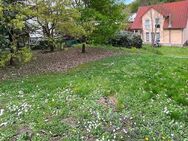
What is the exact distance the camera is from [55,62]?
14961 mm

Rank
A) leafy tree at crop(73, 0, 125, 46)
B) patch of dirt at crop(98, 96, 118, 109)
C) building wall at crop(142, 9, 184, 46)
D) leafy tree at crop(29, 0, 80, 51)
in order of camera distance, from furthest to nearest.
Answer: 1. building wall at crop(142, 9, 184, 46)
2. leafy tree at crop(73, 0, 125, 46)
3. leafy tree at crop(29, 0, 80, 51)
4. patch of dirt at crop(98, 96, 118, 109)

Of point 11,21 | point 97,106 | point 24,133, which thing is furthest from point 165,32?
point 24,133

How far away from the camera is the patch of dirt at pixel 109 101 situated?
818cm

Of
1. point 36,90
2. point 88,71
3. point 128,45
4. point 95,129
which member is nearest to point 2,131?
point 95,129

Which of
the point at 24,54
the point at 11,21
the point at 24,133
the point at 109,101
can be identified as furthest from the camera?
the point at 24,54

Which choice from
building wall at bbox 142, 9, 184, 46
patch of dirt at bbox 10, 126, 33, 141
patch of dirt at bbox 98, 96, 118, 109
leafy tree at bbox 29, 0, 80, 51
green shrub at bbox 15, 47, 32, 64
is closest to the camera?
patch of dirt at bbox 10, 126, 33, 141

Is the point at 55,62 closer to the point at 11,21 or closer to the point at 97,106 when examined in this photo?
the point at 11,21

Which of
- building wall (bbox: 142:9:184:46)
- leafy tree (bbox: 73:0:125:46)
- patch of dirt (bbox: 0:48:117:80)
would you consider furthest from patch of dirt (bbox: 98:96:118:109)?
building wall (bbox: 142:9:184:46)

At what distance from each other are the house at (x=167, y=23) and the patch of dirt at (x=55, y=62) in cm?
2796

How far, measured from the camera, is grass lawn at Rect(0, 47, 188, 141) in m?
6.78

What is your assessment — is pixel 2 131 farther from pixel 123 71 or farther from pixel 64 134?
pixel 123 71

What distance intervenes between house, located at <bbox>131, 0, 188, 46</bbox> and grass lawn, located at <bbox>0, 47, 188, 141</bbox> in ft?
112

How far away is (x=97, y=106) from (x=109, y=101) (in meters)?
0.63

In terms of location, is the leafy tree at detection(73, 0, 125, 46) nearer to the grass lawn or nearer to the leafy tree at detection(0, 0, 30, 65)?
the leafy tree at detection(0, 0, 30, 65)
